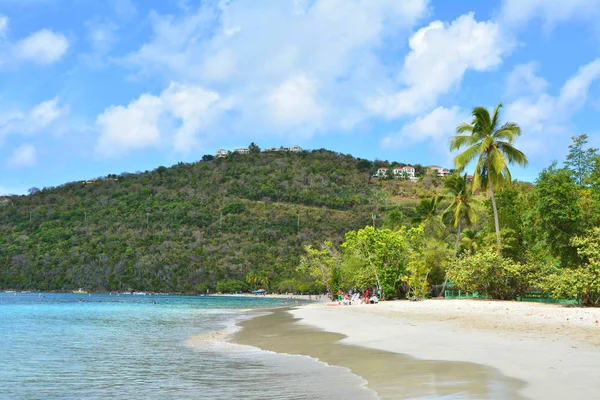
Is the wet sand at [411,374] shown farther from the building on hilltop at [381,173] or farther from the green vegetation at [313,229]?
the building on hilltop at [381,173]

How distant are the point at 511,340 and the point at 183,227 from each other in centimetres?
11626

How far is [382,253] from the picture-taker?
42.0 m

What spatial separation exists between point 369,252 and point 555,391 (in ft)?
111

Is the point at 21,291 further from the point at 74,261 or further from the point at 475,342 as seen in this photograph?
the point at 475,342

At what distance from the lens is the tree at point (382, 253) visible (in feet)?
136

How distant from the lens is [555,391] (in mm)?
8203

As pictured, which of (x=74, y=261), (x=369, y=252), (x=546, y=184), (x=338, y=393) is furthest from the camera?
(x=74, y=261)

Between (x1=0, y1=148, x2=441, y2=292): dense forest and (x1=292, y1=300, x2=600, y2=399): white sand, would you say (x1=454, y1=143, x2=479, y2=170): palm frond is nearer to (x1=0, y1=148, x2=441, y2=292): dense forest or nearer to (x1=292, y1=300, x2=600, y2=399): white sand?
(x1=292, y1=300, x2=600, y2=399): white sand

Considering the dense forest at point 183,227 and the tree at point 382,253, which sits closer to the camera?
the tree at point 382,253

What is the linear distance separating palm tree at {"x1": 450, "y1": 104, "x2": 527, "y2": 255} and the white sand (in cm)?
971

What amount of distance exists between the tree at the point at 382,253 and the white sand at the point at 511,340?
15.2m

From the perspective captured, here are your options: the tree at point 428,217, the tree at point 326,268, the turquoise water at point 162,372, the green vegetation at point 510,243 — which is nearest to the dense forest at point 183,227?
the tree at point 428,217

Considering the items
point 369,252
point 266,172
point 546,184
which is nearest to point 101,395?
point 546,184

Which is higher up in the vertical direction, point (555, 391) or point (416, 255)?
point (416, 255)
